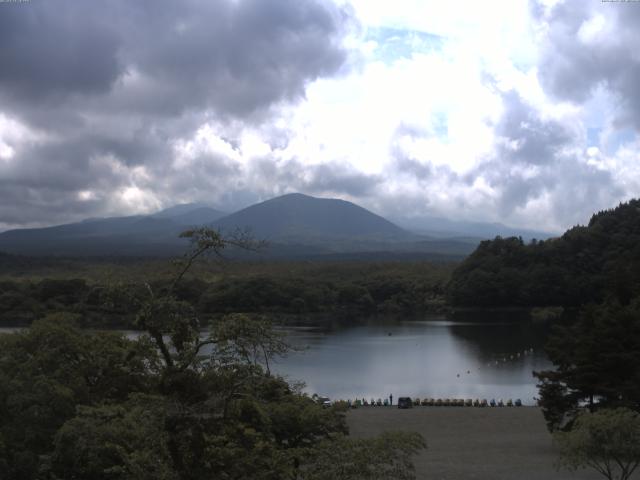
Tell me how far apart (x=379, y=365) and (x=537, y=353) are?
28.4 ft

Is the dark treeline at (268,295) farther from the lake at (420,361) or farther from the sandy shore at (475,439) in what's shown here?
the sandy shore at (475,439)

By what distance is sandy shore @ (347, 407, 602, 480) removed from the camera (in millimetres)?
12562

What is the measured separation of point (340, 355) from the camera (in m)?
34.8

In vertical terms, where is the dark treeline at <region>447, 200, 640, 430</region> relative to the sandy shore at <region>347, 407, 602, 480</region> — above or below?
above

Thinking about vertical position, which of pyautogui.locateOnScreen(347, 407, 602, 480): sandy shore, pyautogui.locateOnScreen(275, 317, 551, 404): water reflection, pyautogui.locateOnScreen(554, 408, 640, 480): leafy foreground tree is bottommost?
pyautogui.locateOnScreen(275, 317, 551, 404): water reflection

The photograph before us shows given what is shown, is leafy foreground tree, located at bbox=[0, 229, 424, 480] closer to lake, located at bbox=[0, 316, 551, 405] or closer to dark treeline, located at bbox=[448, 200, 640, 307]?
lake, located at bbox=[0, 316, 551, 405]

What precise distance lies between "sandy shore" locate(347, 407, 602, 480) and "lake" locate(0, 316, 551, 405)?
331 cm

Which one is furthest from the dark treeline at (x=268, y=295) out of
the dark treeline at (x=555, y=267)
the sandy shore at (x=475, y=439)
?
the sandy shore at (x=475, y=439)

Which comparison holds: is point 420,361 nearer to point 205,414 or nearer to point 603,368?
point 603,368

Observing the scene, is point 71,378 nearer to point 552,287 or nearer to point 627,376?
point 627,376

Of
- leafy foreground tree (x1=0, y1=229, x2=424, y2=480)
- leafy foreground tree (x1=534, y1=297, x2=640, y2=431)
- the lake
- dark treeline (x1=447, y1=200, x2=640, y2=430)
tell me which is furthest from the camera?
dark treeline (x1=447, y1=200, x2=640, y2=430)

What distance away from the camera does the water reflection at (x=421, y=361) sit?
87.1 ft

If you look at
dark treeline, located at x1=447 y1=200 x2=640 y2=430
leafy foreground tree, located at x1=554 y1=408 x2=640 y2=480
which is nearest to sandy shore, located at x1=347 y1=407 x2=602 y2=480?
leafy foreground tree, located at x1=554 y1=408 x2=640 y2=480

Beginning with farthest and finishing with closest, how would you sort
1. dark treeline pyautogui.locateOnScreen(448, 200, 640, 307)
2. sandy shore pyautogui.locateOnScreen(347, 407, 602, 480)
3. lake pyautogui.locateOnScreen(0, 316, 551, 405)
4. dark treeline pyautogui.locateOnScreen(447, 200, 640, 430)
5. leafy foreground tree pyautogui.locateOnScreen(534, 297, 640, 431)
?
dark treeline pyautogui.locateOnScreen(448, 200, 640, 307) < dark treeline pyautogui.locateOnScreen(447, 200, 640, 430) < lake pyautogui.locateOnScreen(0, 316, 551, 405) < leafy foreground tree pyautogui.locateOnScreen(534, 297, 640, 431) < sandy shore pyautogui.locateOnScreen(347, 407, 602, 480)
